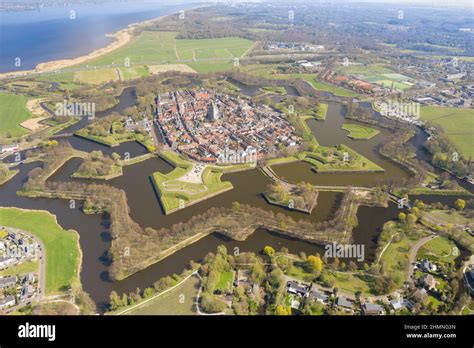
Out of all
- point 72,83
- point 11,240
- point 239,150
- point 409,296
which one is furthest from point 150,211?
point 72,83

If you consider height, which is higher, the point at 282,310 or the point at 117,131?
the point at 117,131

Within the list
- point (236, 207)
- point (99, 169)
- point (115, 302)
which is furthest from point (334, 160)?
point (115, 302)

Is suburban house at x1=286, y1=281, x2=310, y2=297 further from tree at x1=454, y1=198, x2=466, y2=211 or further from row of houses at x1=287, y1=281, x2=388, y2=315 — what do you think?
tree at x1=454, y1=198, x2=466, y2=211

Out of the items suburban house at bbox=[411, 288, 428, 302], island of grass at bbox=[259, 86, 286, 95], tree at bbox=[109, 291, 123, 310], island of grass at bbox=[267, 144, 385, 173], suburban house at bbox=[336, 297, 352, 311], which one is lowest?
tree at bbox=[109, 291, 123, 310]

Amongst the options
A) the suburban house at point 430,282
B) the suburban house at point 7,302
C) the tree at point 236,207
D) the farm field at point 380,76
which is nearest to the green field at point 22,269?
the suburban house at point 7,302

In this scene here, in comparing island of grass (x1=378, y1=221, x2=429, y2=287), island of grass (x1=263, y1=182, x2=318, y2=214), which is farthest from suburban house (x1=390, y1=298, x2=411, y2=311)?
island of grass (x1=263, y1=182, x2=318, y2=214)

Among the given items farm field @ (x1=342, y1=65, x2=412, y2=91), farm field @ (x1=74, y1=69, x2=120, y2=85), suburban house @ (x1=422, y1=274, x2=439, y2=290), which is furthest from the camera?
farm field @ (x1=342, y1=65, x2=412, y2=91)

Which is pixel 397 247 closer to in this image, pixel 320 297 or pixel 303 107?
pixel 320 297
